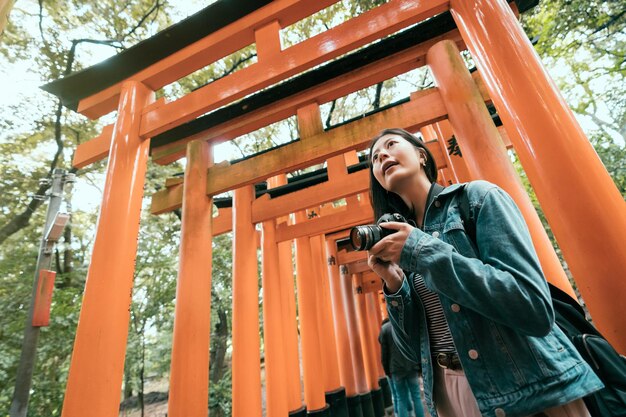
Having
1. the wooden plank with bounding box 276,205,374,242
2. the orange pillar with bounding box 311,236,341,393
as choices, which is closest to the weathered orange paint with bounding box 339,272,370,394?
the orange pillar with bounding box 311,236,341,393

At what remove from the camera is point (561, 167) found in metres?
1.79

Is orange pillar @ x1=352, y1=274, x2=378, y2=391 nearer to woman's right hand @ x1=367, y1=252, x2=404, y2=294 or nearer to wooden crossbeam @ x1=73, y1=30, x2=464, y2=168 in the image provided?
wooden crossbeam @ x1=73, y1=30, x2=464, y2=168

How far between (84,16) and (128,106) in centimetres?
637

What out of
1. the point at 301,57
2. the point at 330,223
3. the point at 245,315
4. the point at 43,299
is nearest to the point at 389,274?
the point at 301,57

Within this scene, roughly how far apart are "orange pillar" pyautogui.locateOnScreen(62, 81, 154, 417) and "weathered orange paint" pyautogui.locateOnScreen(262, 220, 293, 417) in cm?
312

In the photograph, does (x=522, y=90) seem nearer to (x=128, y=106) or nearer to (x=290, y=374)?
(x=128, y=106)

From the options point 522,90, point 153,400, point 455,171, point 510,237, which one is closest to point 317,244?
point 455,171

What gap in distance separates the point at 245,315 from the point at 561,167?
14.0 ft

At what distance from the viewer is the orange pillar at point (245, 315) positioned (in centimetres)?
417

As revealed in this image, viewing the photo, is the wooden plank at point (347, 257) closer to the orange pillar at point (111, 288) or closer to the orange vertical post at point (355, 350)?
the orange vertical post at point (355, 350)

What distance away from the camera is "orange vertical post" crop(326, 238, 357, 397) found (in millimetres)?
7921

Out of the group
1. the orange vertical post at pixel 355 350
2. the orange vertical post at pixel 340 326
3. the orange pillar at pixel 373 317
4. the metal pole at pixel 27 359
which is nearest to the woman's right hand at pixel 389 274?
the orange vertical post at pixel 340 326

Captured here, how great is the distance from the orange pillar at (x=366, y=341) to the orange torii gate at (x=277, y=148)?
4680 mm

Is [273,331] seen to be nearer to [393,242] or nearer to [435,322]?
[435,322]
